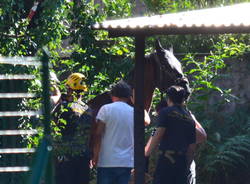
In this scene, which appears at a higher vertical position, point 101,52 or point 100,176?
point 101,52

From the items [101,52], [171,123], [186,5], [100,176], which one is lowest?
[100,176]

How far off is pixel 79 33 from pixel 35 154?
404 centimetres

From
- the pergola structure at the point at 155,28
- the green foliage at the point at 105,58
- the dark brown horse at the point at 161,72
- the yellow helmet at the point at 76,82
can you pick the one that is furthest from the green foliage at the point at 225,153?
the pergola structure at the point at 155,28

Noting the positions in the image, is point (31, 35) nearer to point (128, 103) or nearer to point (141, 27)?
point (128, 103)

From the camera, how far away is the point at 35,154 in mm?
5480

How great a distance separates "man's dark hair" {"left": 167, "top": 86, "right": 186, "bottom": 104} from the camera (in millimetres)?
7547

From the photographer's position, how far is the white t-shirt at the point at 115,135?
787cm

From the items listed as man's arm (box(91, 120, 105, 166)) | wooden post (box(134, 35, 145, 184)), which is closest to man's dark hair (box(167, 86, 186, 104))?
wooden post (box(134, 35, 145, 184))

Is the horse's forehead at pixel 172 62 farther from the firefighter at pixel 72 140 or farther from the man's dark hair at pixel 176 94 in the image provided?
the firefighter at pixel 72 140

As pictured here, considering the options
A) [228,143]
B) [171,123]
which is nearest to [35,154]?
[171,123]

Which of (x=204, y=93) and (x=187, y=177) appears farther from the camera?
(x=204, y=93)

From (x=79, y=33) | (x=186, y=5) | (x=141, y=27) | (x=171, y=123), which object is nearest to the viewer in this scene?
(x=141, y=27)

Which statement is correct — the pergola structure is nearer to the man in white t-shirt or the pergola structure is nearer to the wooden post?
the wooden post

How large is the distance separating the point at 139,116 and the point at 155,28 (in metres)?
0.97
